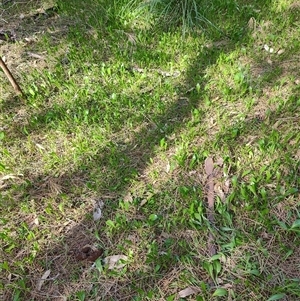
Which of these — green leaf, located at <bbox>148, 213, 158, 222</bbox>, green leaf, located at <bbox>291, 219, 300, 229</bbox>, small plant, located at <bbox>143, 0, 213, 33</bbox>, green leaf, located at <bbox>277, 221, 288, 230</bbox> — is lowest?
green leaf, located at <bbox>277, 221, 288, 230</bbox>

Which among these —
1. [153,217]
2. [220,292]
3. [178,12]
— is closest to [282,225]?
[220,292]

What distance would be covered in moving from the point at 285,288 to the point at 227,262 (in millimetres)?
352

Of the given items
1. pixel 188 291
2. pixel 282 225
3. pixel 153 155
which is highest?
pixel 153 155

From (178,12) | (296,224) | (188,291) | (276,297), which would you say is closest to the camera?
(276,297)

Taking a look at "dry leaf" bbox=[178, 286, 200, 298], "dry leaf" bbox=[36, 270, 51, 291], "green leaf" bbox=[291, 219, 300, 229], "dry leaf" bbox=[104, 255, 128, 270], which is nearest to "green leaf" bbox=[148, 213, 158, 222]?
"dry leaf" bbox=[104, 255, 128, 270]

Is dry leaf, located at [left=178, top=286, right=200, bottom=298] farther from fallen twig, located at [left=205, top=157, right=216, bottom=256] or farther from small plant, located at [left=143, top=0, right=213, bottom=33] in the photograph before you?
small plant, located at [left=143, top=0, right=213, bottom=33]

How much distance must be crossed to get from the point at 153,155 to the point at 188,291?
111 cm

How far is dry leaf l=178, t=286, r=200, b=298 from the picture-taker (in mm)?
1880

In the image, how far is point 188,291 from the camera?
1888 mm

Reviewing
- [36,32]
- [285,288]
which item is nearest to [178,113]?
[285,288]

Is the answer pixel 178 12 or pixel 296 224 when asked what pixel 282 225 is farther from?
pixel 178 12

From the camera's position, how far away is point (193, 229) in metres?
2.14

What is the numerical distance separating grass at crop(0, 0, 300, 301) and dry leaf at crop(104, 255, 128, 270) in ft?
0.06

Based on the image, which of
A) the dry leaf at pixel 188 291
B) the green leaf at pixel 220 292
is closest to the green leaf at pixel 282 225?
the green leaf at pixel 220 292
